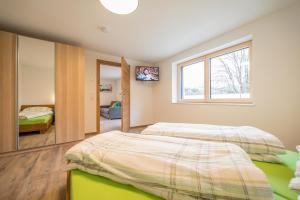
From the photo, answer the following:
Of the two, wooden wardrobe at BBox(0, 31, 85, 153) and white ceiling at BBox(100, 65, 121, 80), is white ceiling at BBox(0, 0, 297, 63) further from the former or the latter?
white ceiling at BBox(100, 65, 121, 80)

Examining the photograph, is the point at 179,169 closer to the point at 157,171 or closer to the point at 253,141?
the point at 157,171

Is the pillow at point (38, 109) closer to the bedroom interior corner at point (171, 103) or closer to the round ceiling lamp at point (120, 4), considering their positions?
the bedroom interior corner at point (171, 103)

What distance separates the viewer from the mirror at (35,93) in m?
2.29

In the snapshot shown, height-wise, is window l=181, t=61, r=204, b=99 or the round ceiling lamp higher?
the round ceiling lamp

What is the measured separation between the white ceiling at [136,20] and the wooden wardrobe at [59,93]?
A: 1.09ft

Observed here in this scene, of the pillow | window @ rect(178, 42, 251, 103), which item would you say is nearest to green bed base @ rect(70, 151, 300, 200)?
window @ rect(178, 42, 251, 103)

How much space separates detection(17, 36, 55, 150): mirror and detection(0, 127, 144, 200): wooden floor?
1.07ft

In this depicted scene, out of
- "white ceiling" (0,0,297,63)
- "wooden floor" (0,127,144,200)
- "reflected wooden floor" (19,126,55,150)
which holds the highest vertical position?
"white ceiling" (0,0,297,63)

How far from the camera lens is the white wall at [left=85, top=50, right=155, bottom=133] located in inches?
133

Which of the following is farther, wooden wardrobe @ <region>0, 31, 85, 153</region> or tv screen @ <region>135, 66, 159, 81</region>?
tv screen @ <region>135, 66, 159, 81</region>

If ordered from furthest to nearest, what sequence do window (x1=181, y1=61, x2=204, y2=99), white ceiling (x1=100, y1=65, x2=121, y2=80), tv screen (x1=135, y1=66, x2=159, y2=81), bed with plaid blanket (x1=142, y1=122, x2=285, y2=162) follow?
white ceiling (x1=100, y1=65, x2=121, y2=80)
tv screen (x1=135, y1=66, x2=159, y2=81)
window (x1=181, y1=61, x2=204, y2=99)
bed with plaid blanket (x1=142, y1=122, x2=285, y2=162)

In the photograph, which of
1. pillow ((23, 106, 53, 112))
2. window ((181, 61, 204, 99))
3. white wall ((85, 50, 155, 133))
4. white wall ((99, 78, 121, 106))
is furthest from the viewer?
white wall ((99, 78, 121, 106))

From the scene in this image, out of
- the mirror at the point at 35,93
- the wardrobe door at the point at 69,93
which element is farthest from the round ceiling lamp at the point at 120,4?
the mirror at the point at 35,93

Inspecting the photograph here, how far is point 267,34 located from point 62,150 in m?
3.81
